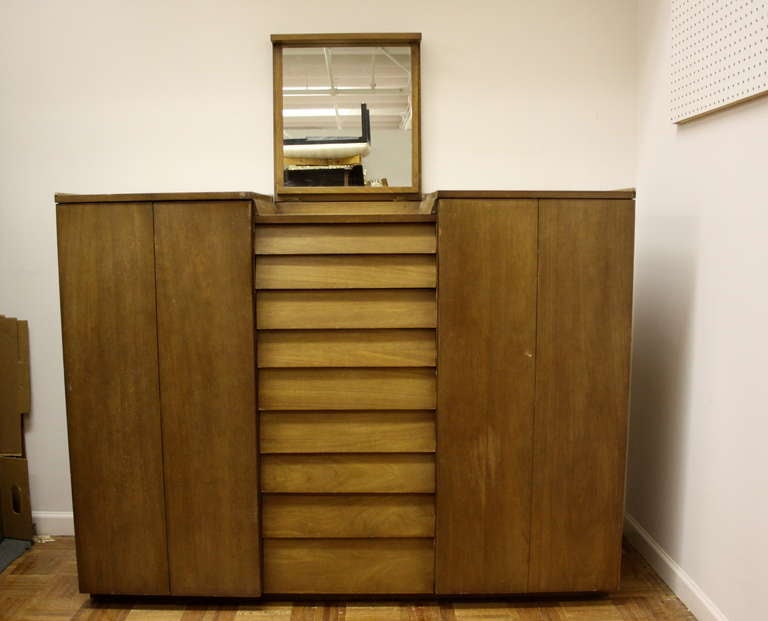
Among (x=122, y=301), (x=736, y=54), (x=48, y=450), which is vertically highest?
(x=736, y=54)

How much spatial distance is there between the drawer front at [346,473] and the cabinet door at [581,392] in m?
0.38

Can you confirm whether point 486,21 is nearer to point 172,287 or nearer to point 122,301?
point 172,287

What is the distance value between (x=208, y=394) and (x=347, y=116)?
1.12 metres

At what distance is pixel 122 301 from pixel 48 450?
979 mm

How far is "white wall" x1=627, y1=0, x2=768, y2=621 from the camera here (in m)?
1.44

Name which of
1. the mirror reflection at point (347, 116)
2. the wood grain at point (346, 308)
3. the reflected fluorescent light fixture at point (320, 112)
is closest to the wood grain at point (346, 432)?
the wood grain at point (346, 308)

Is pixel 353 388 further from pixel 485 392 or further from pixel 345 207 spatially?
pixel 345 207

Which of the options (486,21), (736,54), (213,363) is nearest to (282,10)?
(486,21)

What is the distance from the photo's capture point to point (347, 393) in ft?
5.56

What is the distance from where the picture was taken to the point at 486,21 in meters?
2.03

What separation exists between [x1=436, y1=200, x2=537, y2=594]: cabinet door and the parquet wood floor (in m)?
0.08

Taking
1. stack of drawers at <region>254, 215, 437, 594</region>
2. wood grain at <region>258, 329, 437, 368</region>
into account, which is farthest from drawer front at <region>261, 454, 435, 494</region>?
wood grain at <region>258, 329, 437, 368</region>

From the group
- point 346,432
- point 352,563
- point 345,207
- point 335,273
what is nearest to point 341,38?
point 345,207

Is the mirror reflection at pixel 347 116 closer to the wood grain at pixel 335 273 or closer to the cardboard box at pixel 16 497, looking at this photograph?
the wood grain at pixel 335 273
